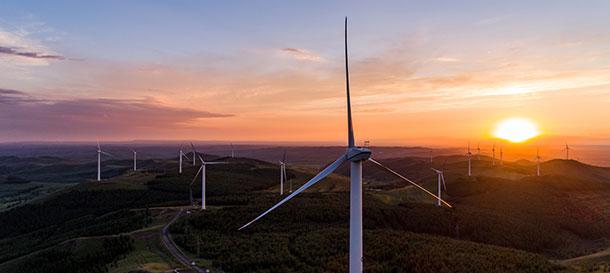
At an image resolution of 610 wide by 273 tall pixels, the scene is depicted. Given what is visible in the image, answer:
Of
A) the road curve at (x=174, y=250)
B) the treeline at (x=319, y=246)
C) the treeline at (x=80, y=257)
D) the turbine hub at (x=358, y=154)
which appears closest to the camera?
the turbine hub at (x=358, y=154)

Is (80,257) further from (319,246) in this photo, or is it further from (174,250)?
(319,246)

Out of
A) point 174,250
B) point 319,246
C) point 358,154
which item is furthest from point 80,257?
point 358,154

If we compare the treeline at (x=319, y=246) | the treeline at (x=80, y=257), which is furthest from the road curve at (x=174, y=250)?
the treeline at (x=80, y=257)

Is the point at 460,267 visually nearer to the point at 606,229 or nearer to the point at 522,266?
the point at 522,266

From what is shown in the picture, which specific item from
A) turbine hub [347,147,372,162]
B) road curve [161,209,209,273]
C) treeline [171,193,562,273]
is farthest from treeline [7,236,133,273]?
turbine hub [347,147,372,162]

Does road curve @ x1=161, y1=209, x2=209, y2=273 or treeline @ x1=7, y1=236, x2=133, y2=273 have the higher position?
road curve @ x1=161, y1=209, x2=209, y2=273

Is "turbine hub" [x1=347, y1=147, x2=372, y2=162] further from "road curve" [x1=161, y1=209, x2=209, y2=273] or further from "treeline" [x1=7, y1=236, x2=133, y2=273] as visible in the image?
"treeline" [x1=7, y1=236, x2=133, y2=273]

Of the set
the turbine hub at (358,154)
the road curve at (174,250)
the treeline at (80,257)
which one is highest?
the turbine hub at (358,154)

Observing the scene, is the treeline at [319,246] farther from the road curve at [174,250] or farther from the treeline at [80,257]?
the treeline at [80,257]

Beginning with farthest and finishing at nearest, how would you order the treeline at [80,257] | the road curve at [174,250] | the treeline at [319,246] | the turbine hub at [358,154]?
the treeline at [80,257], the treeline at [319,246], the road curve at [174,250], the turbine hub at [358,154]
